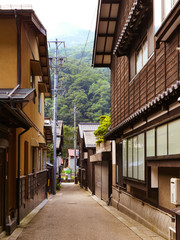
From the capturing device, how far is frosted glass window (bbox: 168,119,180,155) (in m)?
8.35

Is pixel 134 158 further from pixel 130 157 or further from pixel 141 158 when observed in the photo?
pixel 141 158

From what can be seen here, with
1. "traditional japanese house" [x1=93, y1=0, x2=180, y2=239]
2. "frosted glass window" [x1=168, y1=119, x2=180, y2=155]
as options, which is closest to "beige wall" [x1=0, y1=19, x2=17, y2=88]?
"traditional japanese house" [x1=93, y1=0, x2=180, y2=239]

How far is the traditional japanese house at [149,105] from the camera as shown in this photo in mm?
8648

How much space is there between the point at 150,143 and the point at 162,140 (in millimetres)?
1360

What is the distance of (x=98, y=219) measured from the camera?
14.5m

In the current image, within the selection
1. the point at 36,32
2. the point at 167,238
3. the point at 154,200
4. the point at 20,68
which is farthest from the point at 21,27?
the point at 167,238

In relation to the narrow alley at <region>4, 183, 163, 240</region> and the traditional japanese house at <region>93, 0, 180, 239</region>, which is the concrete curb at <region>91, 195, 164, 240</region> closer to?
the narrow alley at <region>4, 183, 163, 240</region>

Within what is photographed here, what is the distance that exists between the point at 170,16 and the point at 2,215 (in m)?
7.73

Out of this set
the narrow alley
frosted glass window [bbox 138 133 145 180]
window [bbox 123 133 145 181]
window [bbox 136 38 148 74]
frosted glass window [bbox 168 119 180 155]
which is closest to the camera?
frosted glass window [bbox 168 119 180 155]

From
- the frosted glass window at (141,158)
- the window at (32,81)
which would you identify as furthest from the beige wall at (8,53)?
the frosted glass window at (141,158)

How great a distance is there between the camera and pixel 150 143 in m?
11.1

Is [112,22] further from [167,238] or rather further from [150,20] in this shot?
[167,238]

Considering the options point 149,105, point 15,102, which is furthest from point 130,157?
point 15,102

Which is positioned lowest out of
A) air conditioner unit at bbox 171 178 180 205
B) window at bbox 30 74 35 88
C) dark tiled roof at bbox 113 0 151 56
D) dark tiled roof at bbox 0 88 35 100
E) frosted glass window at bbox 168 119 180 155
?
air conditioner unit at bbox 171 178 180 205
